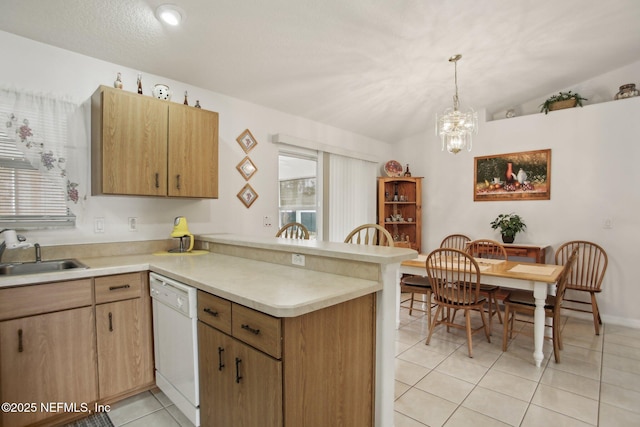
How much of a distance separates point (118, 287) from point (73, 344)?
369 millimetres

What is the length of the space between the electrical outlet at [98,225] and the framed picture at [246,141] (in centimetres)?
142

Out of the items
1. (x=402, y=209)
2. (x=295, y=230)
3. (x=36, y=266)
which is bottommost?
(x=36, y=266)

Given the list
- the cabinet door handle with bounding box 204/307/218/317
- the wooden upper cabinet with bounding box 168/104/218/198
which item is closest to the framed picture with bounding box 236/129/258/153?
the wooden upper cabinet with bounding box 168/104/218/198

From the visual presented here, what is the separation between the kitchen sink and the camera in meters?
1.97

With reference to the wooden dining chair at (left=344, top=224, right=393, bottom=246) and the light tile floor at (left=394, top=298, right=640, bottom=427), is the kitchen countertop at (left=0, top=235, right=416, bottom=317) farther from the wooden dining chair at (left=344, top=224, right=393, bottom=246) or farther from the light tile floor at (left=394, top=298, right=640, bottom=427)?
the light tile floor at (left=394, top=298, right=640, bottom=427)

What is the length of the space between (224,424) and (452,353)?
82.4 inches

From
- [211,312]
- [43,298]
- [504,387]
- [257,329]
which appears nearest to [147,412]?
[43,298]

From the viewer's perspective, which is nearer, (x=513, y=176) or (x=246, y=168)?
(x=246, y=168)

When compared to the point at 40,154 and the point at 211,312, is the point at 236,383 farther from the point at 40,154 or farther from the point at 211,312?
the point at 40,154

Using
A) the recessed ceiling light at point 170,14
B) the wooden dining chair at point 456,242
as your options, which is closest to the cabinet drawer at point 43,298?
the recessed ceiling light at point 170,14

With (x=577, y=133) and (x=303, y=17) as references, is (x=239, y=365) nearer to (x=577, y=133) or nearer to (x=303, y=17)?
(x=303, y=17)

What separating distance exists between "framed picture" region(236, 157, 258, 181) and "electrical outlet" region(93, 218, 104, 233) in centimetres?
127

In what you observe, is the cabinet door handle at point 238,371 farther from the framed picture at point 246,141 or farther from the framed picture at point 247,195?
the framed picture at point 246,141

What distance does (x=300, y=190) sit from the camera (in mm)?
4113
